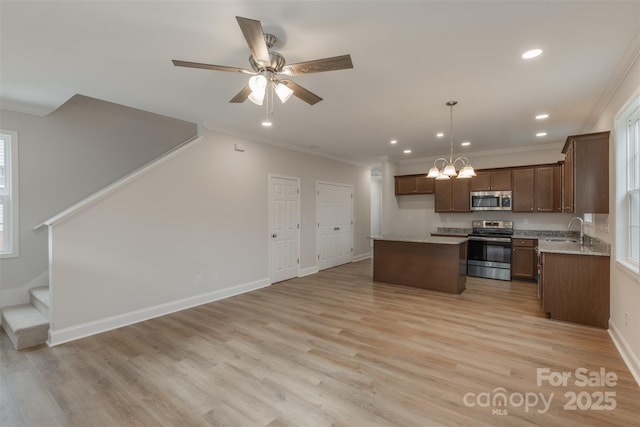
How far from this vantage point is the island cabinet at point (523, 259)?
5.61 metres

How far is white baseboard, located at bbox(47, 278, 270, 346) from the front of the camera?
3.23 meters

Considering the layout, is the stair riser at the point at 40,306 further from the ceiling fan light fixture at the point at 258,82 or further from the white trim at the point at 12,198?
the ceiling fan light fixture at the point at 258,82

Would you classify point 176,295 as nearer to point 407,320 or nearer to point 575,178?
point 407,320

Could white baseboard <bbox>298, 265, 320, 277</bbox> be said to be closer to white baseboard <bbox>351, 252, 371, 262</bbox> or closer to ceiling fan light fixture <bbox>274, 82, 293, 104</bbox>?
white baseboard <bbox>351, 252, 371, 262</bbox>

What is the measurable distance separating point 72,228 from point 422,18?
4010 mm

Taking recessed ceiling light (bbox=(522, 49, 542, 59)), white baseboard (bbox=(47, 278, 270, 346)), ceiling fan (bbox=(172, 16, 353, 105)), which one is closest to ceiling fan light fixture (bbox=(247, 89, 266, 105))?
ceiling fan (bbox=(172, 16, 353, 105))

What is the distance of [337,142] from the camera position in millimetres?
5816

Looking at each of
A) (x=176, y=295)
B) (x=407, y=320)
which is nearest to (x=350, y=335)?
(x=407, y=320)

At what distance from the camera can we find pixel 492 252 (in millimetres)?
5938

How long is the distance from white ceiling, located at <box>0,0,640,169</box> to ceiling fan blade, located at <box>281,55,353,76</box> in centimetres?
33

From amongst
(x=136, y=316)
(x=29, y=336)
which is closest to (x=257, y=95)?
(x=136, y=316)

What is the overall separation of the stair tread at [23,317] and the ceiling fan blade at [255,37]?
140 inches

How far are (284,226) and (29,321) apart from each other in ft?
12.2

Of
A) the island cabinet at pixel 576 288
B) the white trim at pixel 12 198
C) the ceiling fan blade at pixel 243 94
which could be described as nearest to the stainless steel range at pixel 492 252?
the island cabinet at pixel 576 288
